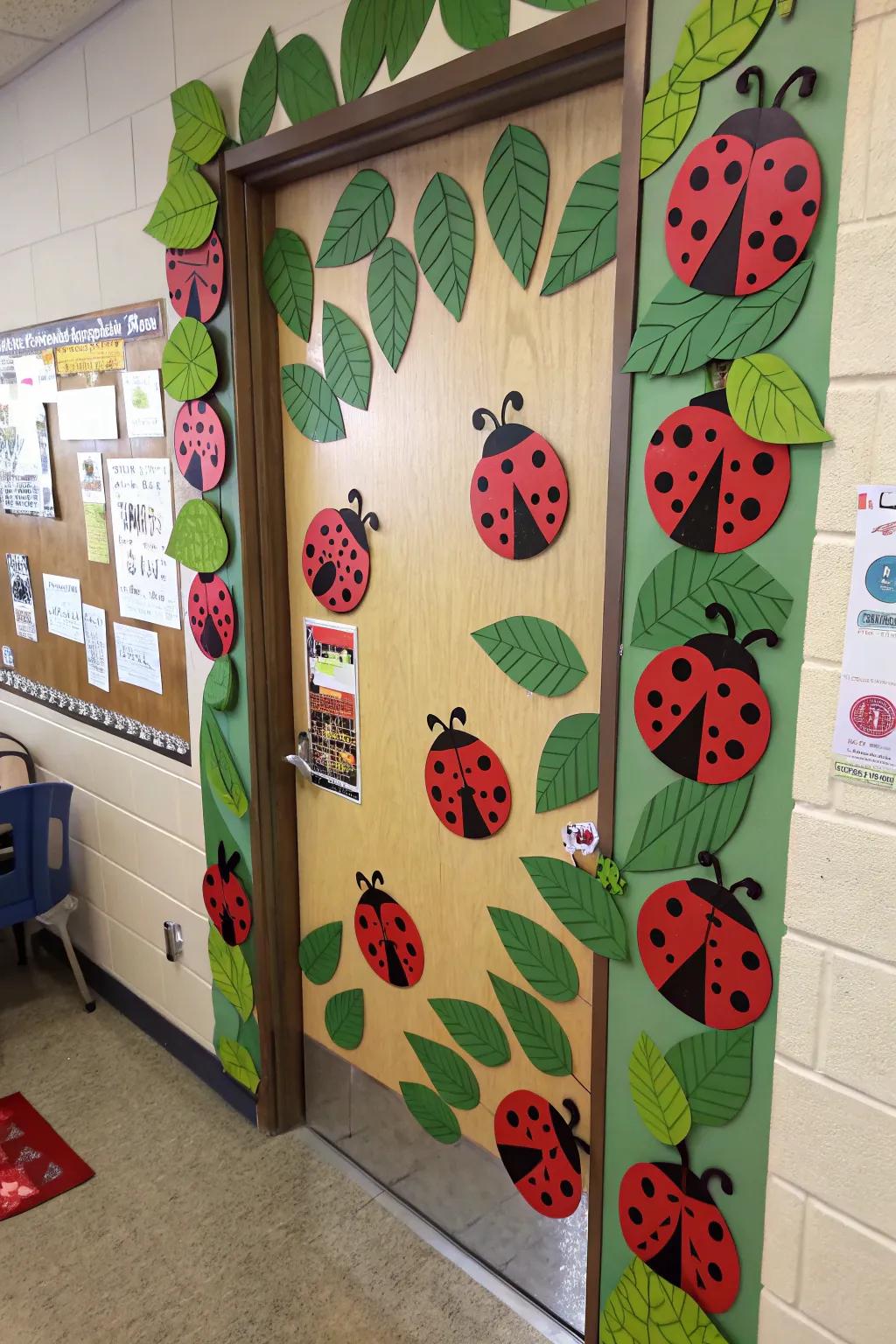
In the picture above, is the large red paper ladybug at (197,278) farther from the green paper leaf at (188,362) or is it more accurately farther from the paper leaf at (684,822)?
the paper leaf at (684,822)

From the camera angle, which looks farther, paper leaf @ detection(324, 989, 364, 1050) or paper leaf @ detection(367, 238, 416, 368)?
paper leaf @ detection(324, 989, 364, 1050)

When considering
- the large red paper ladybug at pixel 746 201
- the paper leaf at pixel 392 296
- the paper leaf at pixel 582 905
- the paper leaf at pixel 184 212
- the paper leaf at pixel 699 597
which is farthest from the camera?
the paper leaf at pixel 184 212

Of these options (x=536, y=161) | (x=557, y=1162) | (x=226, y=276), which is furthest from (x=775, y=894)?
(x=226, y=276)

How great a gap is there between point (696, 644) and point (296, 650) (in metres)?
1.05

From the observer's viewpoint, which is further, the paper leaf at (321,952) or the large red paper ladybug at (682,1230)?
the paper leaf at (321,952)

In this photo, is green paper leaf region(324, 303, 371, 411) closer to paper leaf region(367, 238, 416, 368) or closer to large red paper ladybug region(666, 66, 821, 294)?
paper leaf region(367, 238, 416, 368)

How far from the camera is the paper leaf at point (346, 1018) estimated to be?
2064 mm

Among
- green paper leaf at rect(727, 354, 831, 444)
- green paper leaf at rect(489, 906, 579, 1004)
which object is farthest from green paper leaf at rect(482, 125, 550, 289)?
green paper leaf at rect(489, 906, 579, 1004)

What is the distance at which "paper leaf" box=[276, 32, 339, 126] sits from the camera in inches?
62.7

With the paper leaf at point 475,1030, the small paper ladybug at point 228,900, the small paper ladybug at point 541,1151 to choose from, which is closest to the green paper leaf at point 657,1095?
the small paper ladybug at point 541,1151

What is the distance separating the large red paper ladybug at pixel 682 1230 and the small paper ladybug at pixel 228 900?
3.51 feet

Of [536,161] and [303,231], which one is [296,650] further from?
[536,161]

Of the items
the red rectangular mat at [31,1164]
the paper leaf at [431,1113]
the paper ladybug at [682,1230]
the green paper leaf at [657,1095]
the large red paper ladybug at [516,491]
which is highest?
the large red paper ladybug at [516,491]

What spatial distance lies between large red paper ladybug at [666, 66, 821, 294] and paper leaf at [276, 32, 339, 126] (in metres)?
0.77
